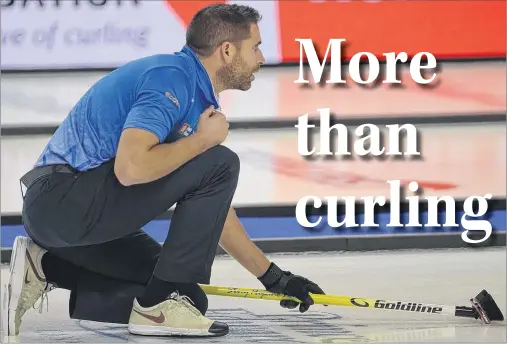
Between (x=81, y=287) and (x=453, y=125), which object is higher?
(x=81, y=287)

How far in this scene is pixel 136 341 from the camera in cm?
220

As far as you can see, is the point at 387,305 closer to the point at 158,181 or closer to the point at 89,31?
the point at 158,181

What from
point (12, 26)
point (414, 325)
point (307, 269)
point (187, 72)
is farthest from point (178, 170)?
point (12, 26)

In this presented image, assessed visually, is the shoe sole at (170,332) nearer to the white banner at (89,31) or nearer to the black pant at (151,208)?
the black pant at (151,208)

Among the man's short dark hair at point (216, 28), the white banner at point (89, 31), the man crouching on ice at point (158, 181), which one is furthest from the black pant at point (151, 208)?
the white banner at point (89, 31)

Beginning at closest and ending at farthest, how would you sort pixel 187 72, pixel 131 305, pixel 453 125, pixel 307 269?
pixel 187 72
pixel 131 305
pixel 307 269
pixel 453 125

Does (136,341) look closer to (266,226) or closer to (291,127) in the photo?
(266,226)

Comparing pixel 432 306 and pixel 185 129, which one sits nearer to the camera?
pixel 185 129

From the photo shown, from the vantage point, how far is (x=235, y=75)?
2.30 meters

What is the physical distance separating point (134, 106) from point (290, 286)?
589mm

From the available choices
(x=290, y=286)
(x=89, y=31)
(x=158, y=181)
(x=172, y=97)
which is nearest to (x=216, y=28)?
(x=172, y=97)

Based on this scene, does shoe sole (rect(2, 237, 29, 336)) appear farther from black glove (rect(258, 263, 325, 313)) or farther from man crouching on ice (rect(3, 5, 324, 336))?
black glove (rect(258, 263, 325, 313))

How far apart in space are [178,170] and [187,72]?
0.21 m

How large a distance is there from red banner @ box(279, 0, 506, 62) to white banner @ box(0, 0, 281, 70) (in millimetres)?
210
